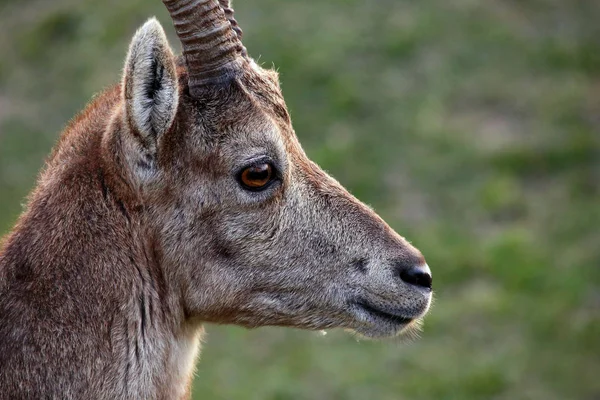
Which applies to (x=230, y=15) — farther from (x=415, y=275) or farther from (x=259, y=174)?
(x=415, y=275)

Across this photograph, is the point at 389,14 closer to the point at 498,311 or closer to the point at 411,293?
the point at 498,311

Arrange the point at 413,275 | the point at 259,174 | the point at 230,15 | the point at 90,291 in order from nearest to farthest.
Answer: the point at 90,291
the point at 259,174
the point at 413,275
the point at 230,15

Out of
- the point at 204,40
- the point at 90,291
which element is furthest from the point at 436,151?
the point at 90,291

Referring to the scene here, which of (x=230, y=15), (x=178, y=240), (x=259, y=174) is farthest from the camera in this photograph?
(x=230, y=15)

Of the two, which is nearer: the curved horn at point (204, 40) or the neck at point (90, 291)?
the neck at point (90, 291)

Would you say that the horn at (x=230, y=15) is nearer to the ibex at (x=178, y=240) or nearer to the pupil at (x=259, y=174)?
the ibex at (x=178, y=240)

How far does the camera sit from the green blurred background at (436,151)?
1182 centimetres

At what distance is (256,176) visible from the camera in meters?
5.61

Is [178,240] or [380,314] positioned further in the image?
[380,314]

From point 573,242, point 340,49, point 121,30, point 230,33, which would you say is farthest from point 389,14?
point 230,33

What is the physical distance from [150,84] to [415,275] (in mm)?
1875

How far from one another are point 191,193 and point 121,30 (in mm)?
13381

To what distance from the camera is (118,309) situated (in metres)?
5.30

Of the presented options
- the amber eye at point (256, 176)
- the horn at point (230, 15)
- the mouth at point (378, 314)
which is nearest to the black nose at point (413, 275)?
the mouth at point (378, 314)
